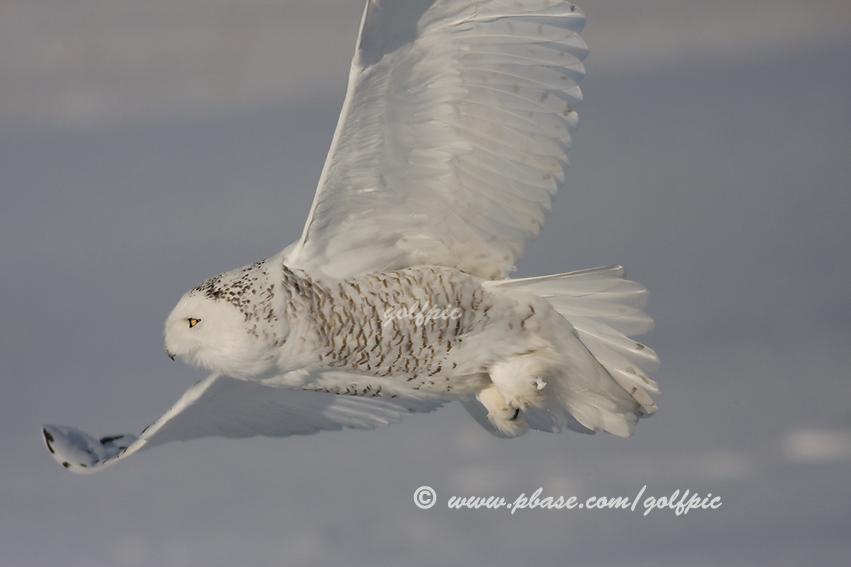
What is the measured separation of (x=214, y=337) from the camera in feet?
4.68

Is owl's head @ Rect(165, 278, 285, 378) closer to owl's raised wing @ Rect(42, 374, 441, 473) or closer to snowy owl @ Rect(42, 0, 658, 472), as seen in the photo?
snowy owl @ Rect(42, 0, 658, 472)

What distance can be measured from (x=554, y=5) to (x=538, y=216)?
402 millimetres

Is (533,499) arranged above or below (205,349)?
below

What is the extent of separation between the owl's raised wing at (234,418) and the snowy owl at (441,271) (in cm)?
A: 1

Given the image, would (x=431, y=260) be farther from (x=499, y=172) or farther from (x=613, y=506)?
(x=613, y=506)

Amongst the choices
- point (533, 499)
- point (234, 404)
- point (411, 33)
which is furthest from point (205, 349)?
point (533, 499)

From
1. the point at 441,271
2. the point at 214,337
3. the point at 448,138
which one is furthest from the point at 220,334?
the point at 448,138

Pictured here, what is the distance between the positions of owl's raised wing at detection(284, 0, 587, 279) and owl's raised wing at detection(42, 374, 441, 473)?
0.41m

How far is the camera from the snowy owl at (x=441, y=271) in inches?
54.4

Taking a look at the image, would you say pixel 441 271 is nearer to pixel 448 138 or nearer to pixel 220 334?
pixel 448 138

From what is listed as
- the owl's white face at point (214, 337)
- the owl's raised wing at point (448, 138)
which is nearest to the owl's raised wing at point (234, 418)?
the owl's white face at point (214, 337)

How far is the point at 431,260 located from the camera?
5.33 feet

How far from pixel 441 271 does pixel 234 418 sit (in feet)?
2.12

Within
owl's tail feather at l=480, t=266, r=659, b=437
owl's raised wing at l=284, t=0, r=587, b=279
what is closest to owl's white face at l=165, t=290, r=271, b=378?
owl's raised wing at l=284, t=0, r=587, b=279
